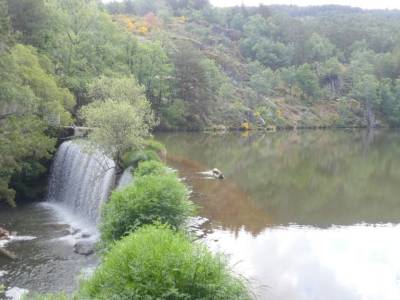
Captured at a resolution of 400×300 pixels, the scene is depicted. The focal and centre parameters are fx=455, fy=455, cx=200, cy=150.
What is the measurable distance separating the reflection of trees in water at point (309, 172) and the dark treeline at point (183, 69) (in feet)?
40.4

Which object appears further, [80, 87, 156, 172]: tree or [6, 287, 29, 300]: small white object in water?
[80, 87, 156, 172]: tree

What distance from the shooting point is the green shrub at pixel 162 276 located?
8.73 metres

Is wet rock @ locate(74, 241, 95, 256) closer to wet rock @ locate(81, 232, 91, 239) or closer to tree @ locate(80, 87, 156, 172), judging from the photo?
wet rock @ locate(81, 232, 91, 239)

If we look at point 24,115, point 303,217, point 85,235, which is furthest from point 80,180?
point 303,217

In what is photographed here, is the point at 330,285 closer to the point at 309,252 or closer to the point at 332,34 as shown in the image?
the point at 309,252

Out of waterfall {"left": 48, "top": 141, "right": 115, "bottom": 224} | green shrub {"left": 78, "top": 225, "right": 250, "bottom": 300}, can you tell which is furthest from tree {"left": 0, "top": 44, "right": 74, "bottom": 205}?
green shrub {"left": 78, "top": 225, "right": 250, "bottom": 300}

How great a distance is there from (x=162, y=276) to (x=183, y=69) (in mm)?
72835

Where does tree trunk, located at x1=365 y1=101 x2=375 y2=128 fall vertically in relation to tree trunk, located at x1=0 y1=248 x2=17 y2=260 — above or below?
below

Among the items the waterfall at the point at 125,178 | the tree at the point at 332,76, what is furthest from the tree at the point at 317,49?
the waterfall at the point at 125,178

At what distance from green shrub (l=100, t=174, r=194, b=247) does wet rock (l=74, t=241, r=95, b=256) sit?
226 inches

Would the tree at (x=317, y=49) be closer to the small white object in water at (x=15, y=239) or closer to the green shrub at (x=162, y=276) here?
the small white object in water at (x=15, y=239)

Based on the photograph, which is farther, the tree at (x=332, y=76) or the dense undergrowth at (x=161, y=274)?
the tree at (x=332, y=76)

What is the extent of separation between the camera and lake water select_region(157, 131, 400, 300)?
19.5 meters

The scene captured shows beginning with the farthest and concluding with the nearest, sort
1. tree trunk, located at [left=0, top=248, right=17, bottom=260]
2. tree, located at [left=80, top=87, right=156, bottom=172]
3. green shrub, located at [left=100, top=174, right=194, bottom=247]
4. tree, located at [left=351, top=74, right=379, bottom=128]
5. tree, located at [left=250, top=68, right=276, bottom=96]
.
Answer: tree, located at [left=351, top=74, right=379, bottom=128], tree, located at [left=250, top=68, right=276, bottom=96], tree, located at [left=80, top=87, right=156, bottom=172], tree trunk, located at [left=0, top=248, right=17, bottom=260], green shrub, located at [left=100, top=174, right=194, bottom=247]
